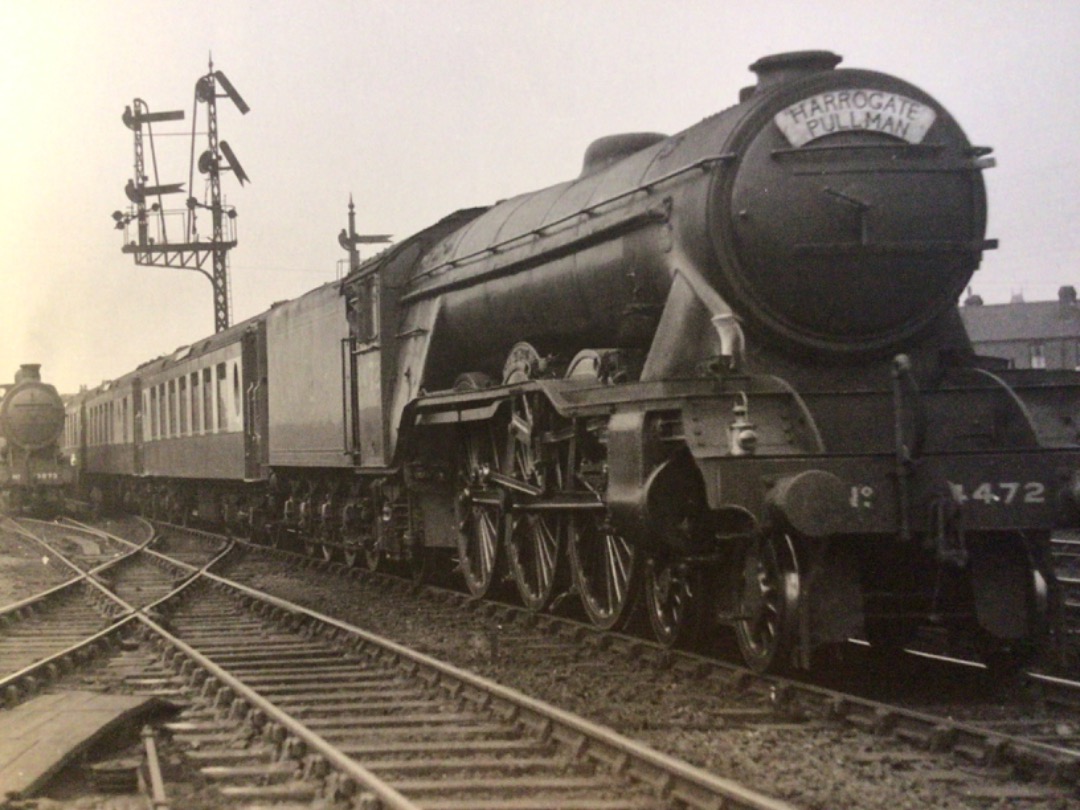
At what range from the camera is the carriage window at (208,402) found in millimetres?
20531

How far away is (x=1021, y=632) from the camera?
7.00 metres

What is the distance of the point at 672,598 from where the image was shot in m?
8.17

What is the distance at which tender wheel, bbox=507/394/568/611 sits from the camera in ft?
30.7

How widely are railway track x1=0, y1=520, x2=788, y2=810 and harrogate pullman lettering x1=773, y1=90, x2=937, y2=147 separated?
343 cm

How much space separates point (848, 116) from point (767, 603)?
2.71 m

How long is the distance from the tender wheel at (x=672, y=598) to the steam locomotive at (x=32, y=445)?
→ 26.0 m

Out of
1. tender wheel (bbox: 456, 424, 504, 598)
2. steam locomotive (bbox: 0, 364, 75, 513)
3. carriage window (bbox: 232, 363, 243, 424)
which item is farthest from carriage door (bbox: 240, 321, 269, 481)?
steam locomotive (bbox: 0, 364, 75, 513)

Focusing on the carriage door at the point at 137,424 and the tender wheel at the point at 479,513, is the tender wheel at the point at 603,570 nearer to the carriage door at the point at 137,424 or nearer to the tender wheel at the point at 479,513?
the tender wheel at the point at 479,513

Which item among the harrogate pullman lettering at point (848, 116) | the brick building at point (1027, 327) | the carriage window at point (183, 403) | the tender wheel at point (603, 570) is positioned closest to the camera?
the harrogate pullman lettering at point (848, 116)

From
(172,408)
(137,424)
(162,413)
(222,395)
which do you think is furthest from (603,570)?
(137,424)

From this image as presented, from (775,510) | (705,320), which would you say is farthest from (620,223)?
(775,510)

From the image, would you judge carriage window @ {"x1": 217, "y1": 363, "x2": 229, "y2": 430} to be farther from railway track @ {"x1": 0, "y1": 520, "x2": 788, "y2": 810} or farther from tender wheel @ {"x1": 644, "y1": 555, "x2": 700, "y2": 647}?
tender wheel @ {"x1": 644, "y1": 555, "x2": 700, "y2": 647}

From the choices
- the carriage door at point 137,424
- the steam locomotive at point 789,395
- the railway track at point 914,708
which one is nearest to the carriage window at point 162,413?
the carriage door at point 137,424

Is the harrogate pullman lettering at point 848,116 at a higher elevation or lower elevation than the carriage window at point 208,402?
higher
